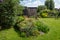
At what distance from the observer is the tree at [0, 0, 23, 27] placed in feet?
52.7

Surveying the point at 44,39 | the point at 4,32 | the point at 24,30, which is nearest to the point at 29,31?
the point at 24,30

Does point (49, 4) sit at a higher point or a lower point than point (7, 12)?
lower

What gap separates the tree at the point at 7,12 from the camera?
1606 centimetres

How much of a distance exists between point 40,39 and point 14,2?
5207 millimetres

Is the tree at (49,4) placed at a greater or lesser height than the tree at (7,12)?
lesser

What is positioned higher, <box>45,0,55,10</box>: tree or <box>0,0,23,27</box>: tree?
<box>0,0,23,27</box>: tree

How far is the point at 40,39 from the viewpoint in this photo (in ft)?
42.5

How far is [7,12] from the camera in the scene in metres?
16.1

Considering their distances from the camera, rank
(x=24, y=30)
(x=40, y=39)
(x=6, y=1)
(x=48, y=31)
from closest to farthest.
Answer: (x=40, y=39)
(x=24, y=30)
(x=48, y=31)
(x=6, y=1)

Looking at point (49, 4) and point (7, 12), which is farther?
point (49, 4)

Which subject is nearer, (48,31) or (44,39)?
(44,39)

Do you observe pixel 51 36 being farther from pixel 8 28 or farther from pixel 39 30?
pixel 8 28

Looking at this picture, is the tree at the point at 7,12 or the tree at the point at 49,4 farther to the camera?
the tree at the point at 49,4

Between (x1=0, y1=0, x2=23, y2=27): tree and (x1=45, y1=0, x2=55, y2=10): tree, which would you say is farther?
(x1=45, y1=0, x2=55, y2=10): tree
